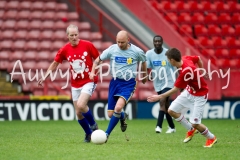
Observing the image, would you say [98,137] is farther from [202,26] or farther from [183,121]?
[202,26]

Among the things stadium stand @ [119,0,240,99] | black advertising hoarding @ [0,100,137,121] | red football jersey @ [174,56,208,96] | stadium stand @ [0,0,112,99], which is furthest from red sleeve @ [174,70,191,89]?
stadium stand @ [0,0,112,99]

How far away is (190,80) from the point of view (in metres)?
10.1

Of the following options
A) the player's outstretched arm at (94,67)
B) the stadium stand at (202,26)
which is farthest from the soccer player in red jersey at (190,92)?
the stadium stand at (202,26)

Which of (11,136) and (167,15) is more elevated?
(167,15)

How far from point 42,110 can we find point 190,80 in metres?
8.75

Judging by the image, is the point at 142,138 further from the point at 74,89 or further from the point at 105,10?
the point at 105,10

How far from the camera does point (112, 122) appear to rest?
1066 centimetres

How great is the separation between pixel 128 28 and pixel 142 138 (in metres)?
9.41

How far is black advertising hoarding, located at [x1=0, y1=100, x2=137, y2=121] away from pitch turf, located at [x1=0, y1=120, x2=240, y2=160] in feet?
12.0

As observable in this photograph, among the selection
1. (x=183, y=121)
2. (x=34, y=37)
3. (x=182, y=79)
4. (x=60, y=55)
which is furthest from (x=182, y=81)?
(x=34, y=37)

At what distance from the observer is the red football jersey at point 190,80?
9906 mm

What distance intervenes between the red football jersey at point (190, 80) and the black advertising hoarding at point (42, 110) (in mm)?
7940

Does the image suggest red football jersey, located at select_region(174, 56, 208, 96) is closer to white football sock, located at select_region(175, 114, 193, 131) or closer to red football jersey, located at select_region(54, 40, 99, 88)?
white football sock, located at select_region(175, 114, 193, 131)

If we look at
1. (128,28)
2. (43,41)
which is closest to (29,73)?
(43,41)
